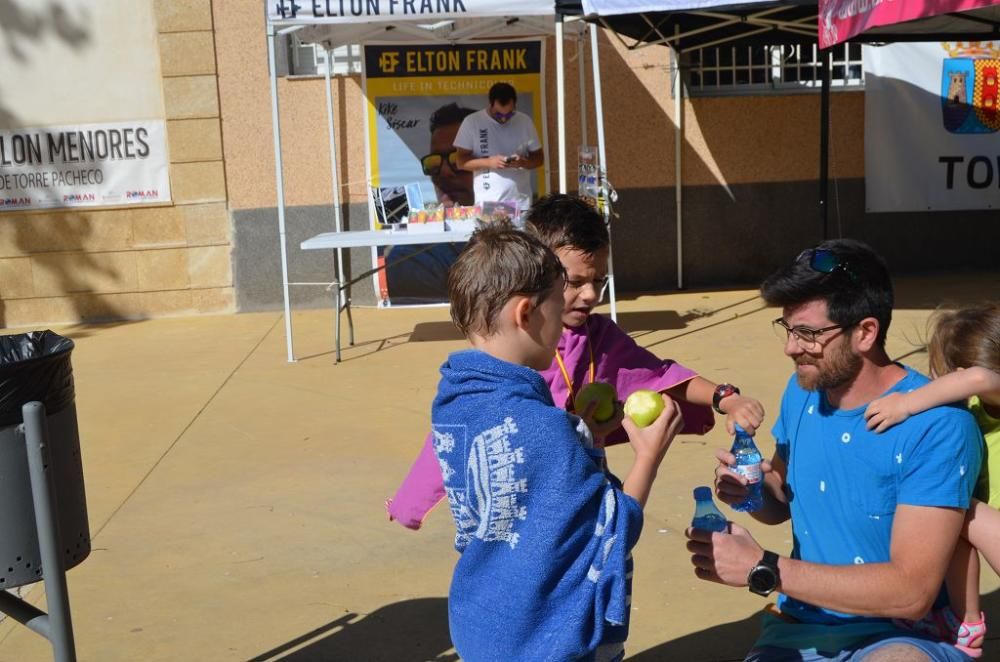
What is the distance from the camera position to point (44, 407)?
117 inches

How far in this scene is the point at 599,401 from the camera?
2.69m

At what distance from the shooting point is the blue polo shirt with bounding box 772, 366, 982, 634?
241 cm

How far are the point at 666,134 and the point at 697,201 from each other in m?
0.72

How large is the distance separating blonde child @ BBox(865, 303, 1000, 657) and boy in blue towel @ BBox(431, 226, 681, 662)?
26.3 inches

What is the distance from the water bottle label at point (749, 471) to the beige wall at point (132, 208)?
8.73 meters

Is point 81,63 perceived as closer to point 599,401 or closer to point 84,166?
point 84,166

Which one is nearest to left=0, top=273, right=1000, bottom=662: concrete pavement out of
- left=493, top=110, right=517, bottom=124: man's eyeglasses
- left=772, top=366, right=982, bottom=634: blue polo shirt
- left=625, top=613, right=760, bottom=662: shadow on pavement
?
left=625, top=613, right=760, bottom=662: shadow on pavement

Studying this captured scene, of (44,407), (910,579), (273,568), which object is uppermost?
(44,407)

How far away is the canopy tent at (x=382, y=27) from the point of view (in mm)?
7586

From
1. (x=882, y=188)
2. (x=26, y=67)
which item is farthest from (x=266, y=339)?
(x=882, y=188)

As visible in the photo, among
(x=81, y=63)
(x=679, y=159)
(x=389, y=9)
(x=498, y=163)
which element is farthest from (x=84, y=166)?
(x=679, y=159)

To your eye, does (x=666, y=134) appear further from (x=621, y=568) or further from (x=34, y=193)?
(x=621, y=568)

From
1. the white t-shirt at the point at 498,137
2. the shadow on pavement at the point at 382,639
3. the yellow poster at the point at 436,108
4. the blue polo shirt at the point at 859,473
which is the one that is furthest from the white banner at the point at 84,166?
the blue polo shirt at the point at 859,473

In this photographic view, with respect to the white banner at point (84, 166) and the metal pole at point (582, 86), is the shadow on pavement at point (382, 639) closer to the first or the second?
the metal pole at point (582, 86)
